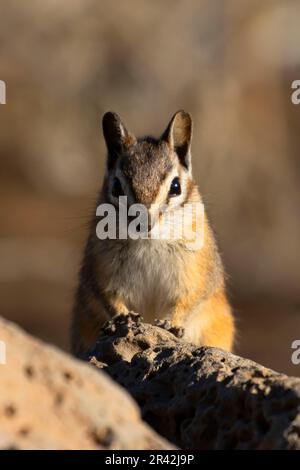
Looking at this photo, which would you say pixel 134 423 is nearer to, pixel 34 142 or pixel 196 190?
pixel 196 190

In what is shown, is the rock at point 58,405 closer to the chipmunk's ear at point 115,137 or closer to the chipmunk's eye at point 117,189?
the chipmunk's eye at point 117,189

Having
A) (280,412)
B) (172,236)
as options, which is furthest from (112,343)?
(172,236)

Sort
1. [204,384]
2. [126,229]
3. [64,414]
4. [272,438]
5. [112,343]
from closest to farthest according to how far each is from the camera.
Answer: [64,414], [272,438], [204,384], [112,343], [126,229]

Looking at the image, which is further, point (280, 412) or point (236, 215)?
point (236, 215)

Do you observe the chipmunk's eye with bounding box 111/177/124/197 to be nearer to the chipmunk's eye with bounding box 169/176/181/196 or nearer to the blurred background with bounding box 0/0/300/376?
the chipmunk's eye with bounding box 169/176/181/196

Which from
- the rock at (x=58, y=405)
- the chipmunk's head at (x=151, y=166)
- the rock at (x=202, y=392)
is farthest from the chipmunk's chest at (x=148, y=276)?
the rock at (x=58, y=405)

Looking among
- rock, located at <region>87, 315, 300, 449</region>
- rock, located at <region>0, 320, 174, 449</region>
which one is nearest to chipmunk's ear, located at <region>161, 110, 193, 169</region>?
rock, located at <region>87, 315, 300, 449</region>
